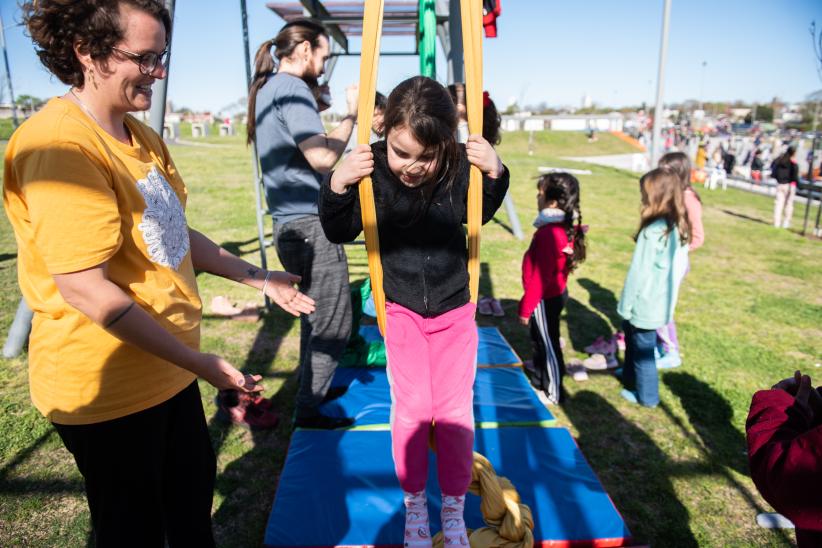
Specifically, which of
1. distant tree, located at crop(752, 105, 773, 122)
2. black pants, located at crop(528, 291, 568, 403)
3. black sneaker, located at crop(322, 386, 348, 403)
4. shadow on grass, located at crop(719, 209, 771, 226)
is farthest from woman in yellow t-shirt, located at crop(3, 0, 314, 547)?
distant tree, located at crop(752, 105, 773, 122)

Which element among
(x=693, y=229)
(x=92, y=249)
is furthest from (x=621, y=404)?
(x=92, y=249)

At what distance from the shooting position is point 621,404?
3.93 metres

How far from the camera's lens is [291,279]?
7.18 feet

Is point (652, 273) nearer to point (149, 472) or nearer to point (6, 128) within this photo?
point (149, 472)

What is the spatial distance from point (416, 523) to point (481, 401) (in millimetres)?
1490

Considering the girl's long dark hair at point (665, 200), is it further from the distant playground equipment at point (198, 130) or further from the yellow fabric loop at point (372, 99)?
the distant playground equipment at point (198, 130)

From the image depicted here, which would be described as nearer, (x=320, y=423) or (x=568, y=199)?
(x=320, y=423)

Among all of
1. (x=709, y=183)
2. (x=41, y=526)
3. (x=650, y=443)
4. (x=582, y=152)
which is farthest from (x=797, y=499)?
(x=582, y=152)

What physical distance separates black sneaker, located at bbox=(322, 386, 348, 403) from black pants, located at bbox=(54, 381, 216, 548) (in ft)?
5.69

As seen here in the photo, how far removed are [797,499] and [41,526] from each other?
10.2ft

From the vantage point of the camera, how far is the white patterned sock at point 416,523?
7.23 feet

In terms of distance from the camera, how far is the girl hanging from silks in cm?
218

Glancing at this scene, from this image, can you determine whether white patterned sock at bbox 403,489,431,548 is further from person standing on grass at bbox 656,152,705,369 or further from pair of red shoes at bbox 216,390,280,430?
person standing on grass at bbox 656,152,705,369

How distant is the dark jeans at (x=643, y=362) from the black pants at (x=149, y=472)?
2992mm
